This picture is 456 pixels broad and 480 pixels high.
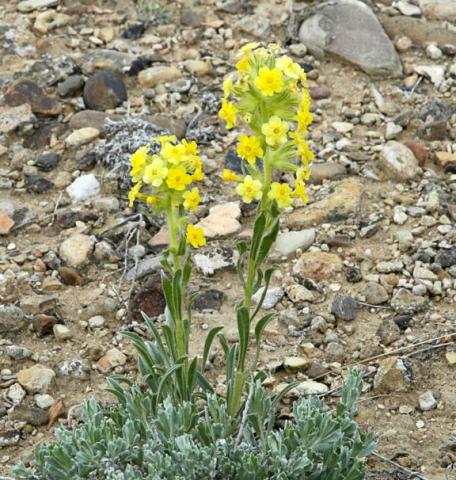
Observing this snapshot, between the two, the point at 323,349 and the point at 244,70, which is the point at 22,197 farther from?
the point at 244,70

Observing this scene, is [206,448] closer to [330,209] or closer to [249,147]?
[249,147]

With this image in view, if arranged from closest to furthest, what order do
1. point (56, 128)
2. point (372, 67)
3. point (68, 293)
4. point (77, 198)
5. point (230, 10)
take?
point (68, 293) < point (77, 198) < point (56, 128) < point (372, 67) < point (230, 10)

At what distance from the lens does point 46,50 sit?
7.44 metres

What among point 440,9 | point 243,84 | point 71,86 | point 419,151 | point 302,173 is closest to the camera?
point 243,84

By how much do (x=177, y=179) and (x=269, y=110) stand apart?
1.42ft

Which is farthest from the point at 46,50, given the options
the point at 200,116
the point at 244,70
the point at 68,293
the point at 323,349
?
the point at 244,70

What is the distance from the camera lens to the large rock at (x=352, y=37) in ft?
23.5

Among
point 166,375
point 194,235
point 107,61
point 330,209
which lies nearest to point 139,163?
point 194,235

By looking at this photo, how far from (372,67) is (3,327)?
3.49m

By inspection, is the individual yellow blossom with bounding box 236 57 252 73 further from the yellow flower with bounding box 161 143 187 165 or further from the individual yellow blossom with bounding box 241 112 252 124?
the yellow flower with bounding box 161 143 187 165

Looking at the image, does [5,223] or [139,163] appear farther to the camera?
[5,223]

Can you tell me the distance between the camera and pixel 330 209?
5.90 metres

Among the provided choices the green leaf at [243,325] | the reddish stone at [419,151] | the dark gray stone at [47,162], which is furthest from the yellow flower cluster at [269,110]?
the dark gray stone at [47,162]

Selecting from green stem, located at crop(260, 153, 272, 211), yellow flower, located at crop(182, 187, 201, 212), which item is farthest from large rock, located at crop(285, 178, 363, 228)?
yellow flower, located at crop(182, 187, 201, 212)
